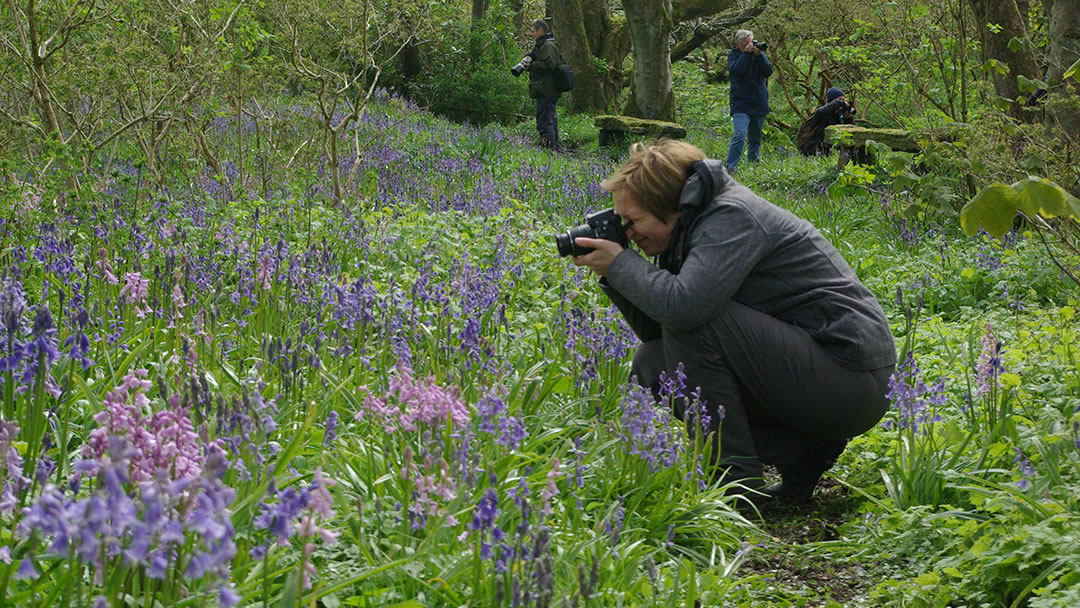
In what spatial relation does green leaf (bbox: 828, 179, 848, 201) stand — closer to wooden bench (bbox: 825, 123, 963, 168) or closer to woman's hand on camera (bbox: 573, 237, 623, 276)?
wooden bench (bbox: 825, 123, 963, 168)

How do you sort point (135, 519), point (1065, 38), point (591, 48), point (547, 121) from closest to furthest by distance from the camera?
point (135, 519) → point (1065, 38) → point (547, 121) → point (591, 48)

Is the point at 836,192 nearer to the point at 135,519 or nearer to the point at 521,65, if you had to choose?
the point at 521,65

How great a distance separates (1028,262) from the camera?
6.38 metres

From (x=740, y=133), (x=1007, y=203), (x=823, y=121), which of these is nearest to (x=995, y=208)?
(x=1007, y=203)

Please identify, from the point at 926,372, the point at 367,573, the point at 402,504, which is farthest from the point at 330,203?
the point at 367,573

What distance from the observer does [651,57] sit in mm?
15289

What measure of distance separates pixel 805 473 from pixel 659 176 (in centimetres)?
124

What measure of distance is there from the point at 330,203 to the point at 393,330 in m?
4.04

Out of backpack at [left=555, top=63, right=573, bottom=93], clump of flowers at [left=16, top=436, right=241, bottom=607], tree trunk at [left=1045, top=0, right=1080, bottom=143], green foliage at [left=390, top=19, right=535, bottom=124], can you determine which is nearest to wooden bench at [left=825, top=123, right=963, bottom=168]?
tree trunk at [left=1045, top=0, right=1080, bottom=143]

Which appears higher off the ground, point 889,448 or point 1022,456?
point 1022,456

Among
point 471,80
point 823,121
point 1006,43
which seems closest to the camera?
point 1006,43

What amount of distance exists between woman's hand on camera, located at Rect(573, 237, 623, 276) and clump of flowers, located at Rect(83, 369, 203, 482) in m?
2.00

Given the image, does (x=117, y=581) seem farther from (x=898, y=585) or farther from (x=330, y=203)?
(x=330, y=203)

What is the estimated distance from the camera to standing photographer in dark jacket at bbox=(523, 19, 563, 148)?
14.8 metres
